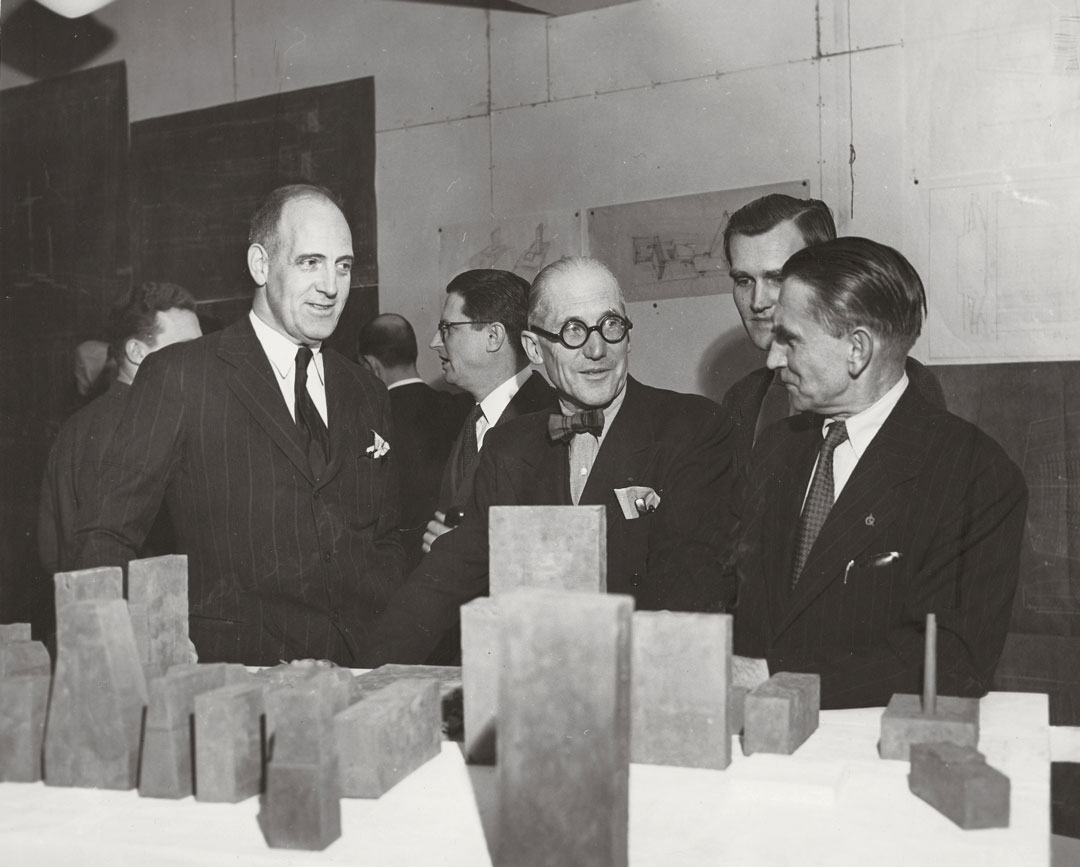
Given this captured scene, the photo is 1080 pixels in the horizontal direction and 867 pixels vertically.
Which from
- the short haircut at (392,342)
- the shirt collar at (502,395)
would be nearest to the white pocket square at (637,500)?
the shirt collar at (502,395)

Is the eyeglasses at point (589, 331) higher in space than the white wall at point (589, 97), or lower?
lower

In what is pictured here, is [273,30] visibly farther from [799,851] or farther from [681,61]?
[799,851]

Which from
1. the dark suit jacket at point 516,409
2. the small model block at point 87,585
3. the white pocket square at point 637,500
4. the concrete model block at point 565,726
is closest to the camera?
the concrete model block at point 565,726

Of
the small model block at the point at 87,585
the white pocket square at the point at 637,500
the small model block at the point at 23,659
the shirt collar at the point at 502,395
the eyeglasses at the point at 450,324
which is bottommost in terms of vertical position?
the small model block at the point at 23,659

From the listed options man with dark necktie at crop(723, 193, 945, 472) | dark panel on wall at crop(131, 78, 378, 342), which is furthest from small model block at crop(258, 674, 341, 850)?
dark panel on wall at crop(131, 78, 378, 342)

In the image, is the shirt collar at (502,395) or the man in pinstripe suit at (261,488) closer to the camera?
the man in pinstripe suit at (261,488)

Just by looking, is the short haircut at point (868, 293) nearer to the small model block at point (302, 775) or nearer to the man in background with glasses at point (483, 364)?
the man in background with glasses at point (483, 364)

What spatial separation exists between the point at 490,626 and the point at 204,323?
9.42 feet

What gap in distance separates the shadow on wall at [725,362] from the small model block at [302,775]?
2.39 meters

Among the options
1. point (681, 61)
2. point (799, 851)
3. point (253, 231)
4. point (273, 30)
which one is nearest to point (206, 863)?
point (799, 851)

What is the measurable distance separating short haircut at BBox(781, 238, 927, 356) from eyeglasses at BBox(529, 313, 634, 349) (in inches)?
19.6

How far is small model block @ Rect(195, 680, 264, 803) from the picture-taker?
1.44 meters

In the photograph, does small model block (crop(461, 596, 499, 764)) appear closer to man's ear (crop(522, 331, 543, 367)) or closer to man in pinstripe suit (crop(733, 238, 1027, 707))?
man in pinstripe suit (crop(733, 238, 1027, 707))

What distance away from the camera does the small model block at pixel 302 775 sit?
1.27 metres
